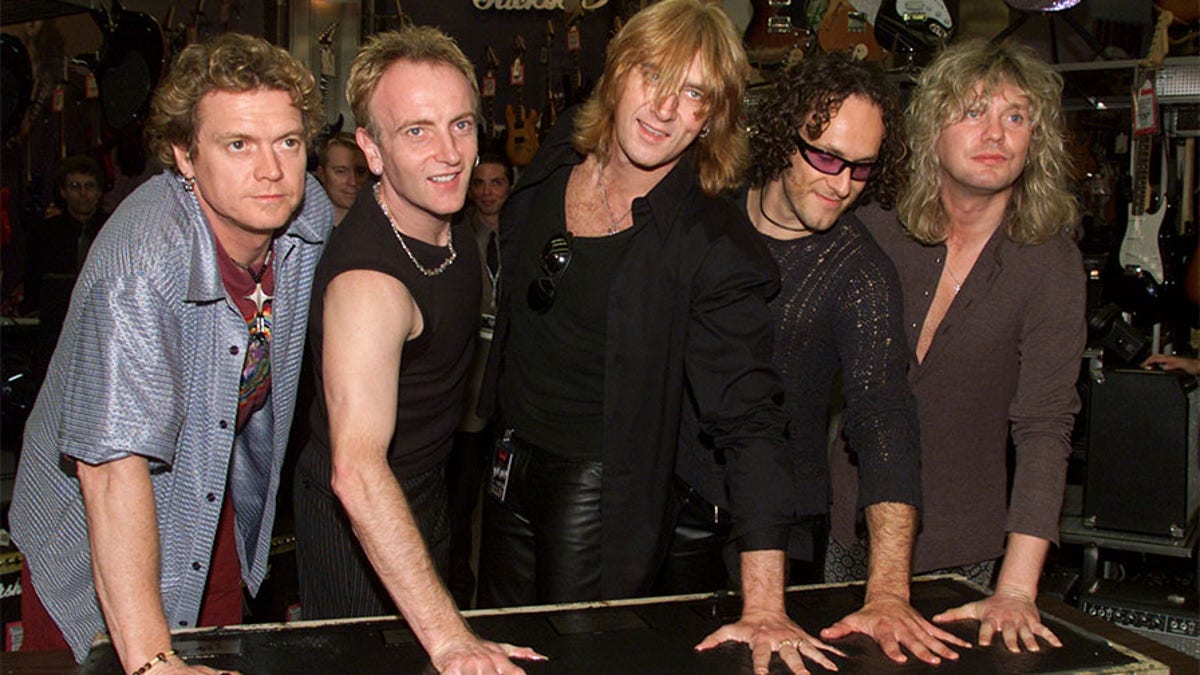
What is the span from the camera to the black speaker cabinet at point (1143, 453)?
12.1 feet

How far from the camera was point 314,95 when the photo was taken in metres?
2.07

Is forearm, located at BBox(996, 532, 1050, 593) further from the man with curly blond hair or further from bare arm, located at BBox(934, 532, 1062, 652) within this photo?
the man with curly blond hair

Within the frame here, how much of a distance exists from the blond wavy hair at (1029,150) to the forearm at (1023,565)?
632mm

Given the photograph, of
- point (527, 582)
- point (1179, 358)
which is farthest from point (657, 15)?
point (1179, 358)

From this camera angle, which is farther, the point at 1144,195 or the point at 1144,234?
the point at 1144,234

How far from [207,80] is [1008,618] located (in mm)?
1750

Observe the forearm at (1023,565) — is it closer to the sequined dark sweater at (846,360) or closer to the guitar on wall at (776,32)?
the sequined dark sweater at (846,360)

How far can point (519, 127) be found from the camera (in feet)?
24.7

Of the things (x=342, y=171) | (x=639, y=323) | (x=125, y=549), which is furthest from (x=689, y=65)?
(x=342, y=171)

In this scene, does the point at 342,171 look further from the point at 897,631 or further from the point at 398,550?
the point at 897,631

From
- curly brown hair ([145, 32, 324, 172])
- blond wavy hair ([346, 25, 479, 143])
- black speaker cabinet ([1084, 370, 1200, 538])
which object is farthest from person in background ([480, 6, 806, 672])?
black speaker cabinet ([1084, 370, 1200, 538])

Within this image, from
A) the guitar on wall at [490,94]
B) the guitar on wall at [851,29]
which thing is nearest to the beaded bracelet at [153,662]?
the guitar on wall at [851,29]

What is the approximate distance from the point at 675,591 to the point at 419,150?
1.15 meters

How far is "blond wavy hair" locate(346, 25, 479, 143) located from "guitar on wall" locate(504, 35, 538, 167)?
17.7ft
